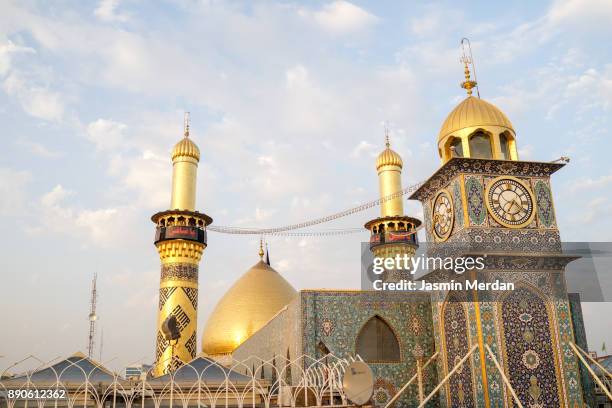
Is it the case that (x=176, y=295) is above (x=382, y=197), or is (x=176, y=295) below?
below

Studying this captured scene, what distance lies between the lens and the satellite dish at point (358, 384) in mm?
7864

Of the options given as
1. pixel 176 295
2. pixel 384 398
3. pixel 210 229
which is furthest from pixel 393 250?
pixel 384 398

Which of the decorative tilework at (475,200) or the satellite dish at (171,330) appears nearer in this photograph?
the decorative tilework at (475,200)

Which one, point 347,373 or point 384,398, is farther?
point 384,398

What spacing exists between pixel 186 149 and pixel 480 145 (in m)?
12.3

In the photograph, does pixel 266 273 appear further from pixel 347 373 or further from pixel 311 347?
pixel 347 373

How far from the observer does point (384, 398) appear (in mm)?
12570

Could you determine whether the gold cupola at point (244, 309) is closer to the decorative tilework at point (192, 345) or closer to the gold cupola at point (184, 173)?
the decorative tilework at point (192, 345)

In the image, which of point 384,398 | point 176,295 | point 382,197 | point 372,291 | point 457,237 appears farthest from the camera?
point 382,197

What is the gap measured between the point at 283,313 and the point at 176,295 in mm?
5656

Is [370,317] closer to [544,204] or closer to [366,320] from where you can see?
[366,320]

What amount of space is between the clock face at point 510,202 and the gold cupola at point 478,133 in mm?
803

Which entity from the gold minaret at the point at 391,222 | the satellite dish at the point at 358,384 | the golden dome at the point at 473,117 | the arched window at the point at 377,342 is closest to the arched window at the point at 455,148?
the golden dome at the point at 473,117

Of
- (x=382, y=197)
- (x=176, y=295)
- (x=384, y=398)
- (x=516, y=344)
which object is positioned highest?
(x=382, y=197)
